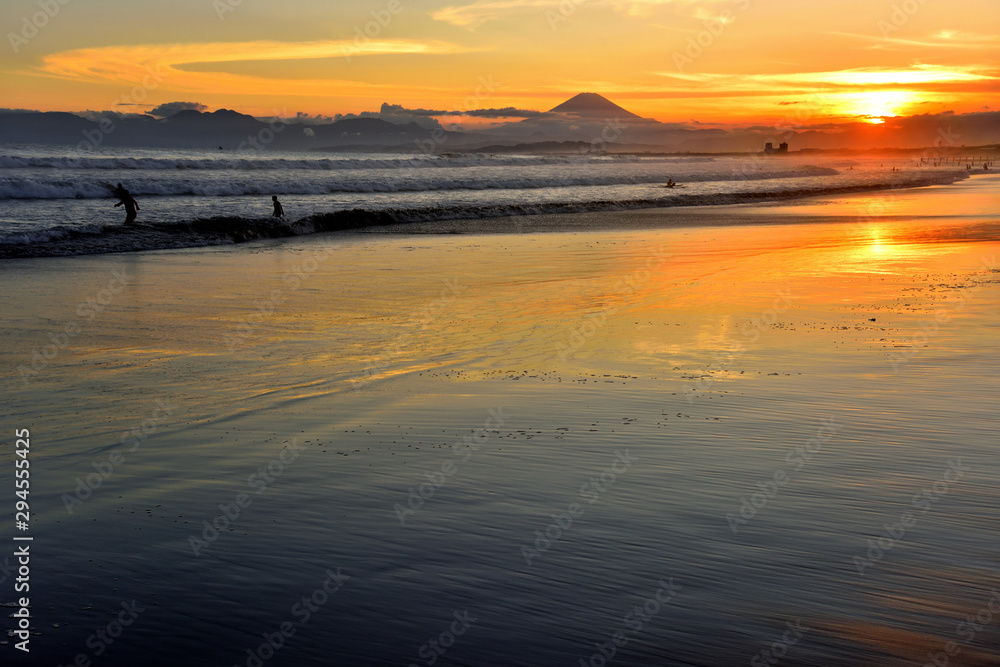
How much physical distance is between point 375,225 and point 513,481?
27.5 meters

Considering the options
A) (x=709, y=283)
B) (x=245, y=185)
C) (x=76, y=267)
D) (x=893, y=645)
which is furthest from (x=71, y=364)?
(x=245, y=185)

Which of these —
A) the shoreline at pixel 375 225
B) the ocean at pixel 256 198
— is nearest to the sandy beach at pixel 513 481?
the shoreline at pixel 375 225

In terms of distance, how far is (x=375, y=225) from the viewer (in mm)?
31812

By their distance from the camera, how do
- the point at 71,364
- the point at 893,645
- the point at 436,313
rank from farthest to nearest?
the point at 436,313 → the point at 71,364 → the point at 893,645

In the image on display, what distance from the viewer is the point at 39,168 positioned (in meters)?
56.7

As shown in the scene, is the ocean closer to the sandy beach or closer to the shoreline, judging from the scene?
the shoreline

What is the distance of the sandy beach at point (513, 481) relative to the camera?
3537 millimetres

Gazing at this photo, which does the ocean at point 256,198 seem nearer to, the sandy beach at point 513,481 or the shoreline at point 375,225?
the shoreline at point 375,225

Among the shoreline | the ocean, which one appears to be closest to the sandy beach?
the shoreline

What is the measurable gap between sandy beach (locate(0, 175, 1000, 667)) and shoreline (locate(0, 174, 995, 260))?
12.0 m

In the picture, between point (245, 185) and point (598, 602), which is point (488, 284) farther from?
point (245, 185)

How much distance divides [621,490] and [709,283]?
9.58 meters

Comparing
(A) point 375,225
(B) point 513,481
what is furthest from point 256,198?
(B) point 513,481

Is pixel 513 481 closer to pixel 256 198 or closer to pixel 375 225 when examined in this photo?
pixel 375 225
